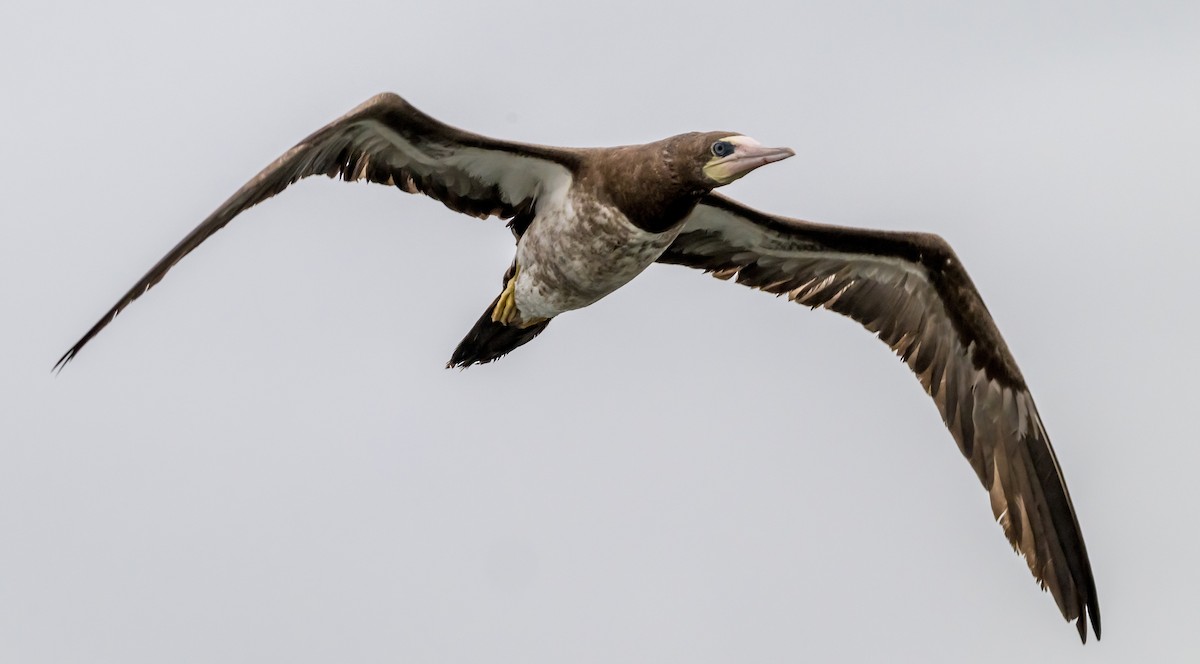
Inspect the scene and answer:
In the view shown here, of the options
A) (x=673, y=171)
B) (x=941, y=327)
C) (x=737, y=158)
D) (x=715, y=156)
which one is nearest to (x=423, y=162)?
(x=673, y=171)

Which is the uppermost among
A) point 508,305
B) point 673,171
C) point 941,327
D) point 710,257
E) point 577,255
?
point 673,171

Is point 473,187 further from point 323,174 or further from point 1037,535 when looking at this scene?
point 1037,535

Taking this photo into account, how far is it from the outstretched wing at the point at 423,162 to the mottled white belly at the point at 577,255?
1.40 feet

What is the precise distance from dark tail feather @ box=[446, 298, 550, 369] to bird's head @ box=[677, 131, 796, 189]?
3175mm

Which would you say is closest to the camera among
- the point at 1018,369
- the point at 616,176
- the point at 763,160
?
the point at 763,160

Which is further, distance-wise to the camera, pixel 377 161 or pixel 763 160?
pixel 377 161

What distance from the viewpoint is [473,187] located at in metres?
16.7

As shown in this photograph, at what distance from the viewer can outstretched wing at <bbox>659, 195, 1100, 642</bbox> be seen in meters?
16.9

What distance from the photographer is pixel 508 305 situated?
655 inches

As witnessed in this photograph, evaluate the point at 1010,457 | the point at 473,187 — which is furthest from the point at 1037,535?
the point at 473,187

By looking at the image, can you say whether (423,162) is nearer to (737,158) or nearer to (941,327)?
(737,158)

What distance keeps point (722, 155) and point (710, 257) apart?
3.48 meters

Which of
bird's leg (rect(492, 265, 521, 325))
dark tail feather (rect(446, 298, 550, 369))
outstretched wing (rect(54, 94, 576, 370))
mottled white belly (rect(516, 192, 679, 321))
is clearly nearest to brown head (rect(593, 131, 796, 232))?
mottled white belly (rect(516, 192, 679, 321))

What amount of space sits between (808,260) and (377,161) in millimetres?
4535
